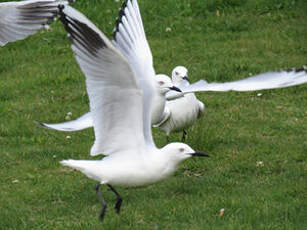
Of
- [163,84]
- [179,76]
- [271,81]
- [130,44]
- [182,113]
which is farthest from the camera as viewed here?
[179,76]

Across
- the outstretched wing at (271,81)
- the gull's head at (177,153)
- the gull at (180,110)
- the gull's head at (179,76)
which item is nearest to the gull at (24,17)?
the gull at (180,110)

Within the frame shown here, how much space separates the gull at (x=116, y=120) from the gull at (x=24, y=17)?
69.2 inches

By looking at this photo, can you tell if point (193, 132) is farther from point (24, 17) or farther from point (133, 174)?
point (133, 174)

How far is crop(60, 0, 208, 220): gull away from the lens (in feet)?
15.8

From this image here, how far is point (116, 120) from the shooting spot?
5270 mm

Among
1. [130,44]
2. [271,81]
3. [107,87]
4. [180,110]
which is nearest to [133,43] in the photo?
[130,44]

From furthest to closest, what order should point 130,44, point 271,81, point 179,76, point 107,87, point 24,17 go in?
point 179,76, point 24,17, point 130,44, point 271,81, point 107,87

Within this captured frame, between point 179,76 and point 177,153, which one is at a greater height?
point 177,153

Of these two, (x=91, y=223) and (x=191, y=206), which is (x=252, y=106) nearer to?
(x=191, y=206)

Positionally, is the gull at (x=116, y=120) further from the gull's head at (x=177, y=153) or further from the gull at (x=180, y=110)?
the gull at (x=180, y=110)

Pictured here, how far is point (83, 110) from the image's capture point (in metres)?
8.54

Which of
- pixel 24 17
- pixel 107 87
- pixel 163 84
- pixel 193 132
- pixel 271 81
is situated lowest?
pixel 193 132

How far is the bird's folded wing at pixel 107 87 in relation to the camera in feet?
15.6

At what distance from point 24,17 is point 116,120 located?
7.47ft
